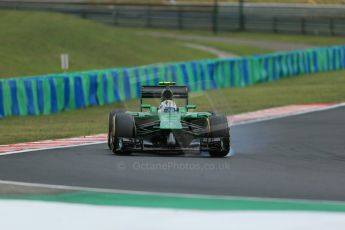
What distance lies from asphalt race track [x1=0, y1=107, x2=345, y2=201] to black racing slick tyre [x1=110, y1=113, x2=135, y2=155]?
0.59 ft

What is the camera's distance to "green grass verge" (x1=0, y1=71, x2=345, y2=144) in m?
19.0

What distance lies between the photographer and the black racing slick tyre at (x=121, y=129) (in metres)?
14.3

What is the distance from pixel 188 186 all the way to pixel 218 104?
14.9 metres

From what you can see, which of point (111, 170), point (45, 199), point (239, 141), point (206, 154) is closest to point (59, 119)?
point (239, 141)

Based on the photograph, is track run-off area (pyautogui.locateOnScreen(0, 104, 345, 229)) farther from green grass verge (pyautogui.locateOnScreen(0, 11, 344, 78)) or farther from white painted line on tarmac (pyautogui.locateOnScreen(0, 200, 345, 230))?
green grass verge (pyautogui.locateOnScreen(0, 11, 344, 78))

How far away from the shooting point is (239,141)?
17078mm

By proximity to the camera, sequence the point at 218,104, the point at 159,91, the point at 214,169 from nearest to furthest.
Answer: the point at 214,169
the point at 159,91
the point at 218,104

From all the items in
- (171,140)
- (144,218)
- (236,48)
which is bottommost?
(144,218)

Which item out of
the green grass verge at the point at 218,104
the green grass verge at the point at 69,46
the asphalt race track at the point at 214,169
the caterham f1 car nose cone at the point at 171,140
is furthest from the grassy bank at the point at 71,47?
the caterham f1 car nose cone at the point at 171,140

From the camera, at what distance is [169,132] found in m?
14.4

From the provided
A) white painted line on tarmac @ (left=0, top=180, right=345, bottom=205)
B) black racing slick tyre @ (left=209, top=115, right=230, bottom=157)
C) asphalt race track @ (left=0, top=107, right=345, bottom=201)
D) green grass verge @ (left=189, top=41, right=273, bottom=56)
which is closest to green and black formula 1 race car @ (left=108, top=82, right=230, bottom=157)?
black racing slick tyre @ (left=209, top=115, right=230, bottom=157)

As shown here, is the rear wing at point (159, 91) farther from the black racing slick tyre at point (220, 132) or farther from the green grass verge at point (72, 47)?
the green grass verge at point (72, 47)

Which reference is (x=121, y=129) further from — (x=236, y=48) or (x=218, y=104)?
(x=236, y=48)

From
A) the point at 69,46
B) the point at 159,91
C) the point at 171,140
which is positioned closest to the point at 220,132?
the point at 171,140
